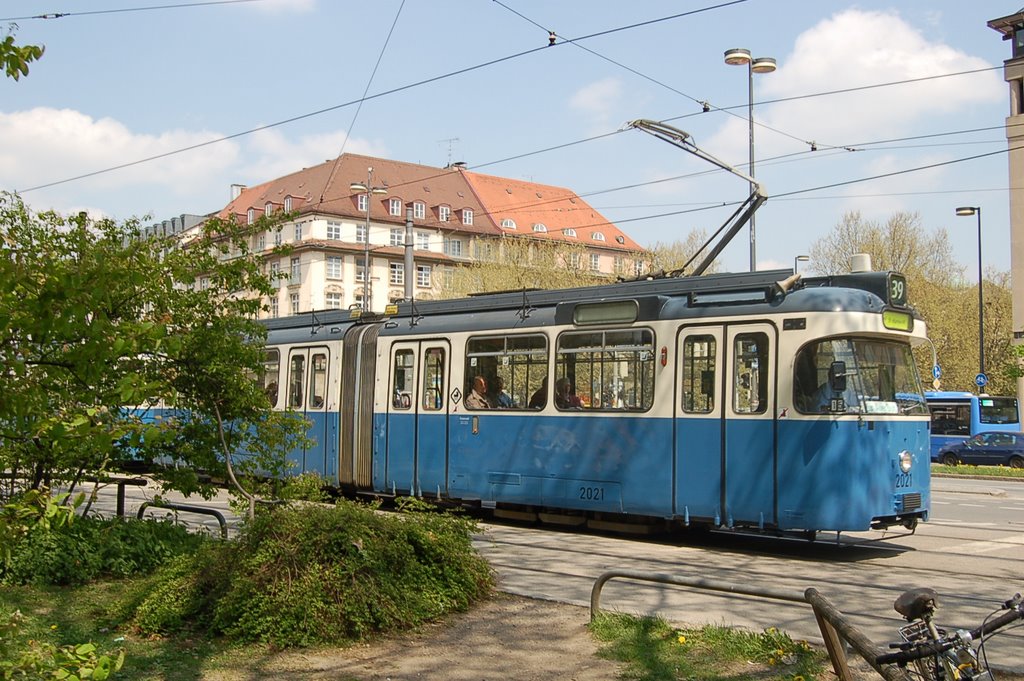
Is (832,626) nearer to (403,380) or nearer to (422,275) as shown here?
(403,380)

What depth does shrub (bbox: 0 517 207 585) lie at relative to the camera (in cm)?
1012

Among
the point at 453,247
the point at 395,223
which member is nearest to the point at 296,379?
the point at 395,223

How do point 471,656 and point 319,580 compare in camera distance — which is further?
point 319,580

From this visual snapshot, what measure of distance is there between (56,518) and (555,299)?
1202 centimetres

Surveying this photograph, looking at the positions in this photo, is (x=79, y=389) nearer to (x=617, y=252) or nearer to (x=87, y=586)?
(x=87, y=586)

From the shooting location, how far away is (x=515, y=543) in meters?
14.0

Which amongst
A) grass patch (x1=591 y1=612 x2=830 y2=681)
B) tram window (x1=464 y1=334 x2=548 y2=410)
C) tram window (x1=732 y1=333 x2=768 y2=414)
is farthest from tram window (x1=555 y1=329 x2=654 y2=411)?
grass patch (x1=591 y1=612 x2=830 y2=681)

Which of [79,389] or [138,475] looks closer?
[79,389]

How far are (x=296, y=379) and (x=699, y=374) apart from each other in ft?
29.0

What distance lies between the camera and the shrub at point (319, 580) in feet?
26.3

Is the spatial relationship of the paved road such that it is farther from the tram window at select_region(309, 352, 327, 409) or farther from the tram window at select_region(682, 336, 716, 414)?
the tram window at select_region(309, 352, 327, 409)

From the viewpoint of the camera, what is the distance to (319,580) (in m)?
8.21

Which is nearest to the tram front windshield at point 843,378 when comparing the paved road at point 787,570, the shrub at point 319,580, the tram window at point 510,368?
the paved road at point 787,570

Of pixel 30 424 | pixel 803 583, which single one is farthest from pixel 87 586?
pixel 803 583
